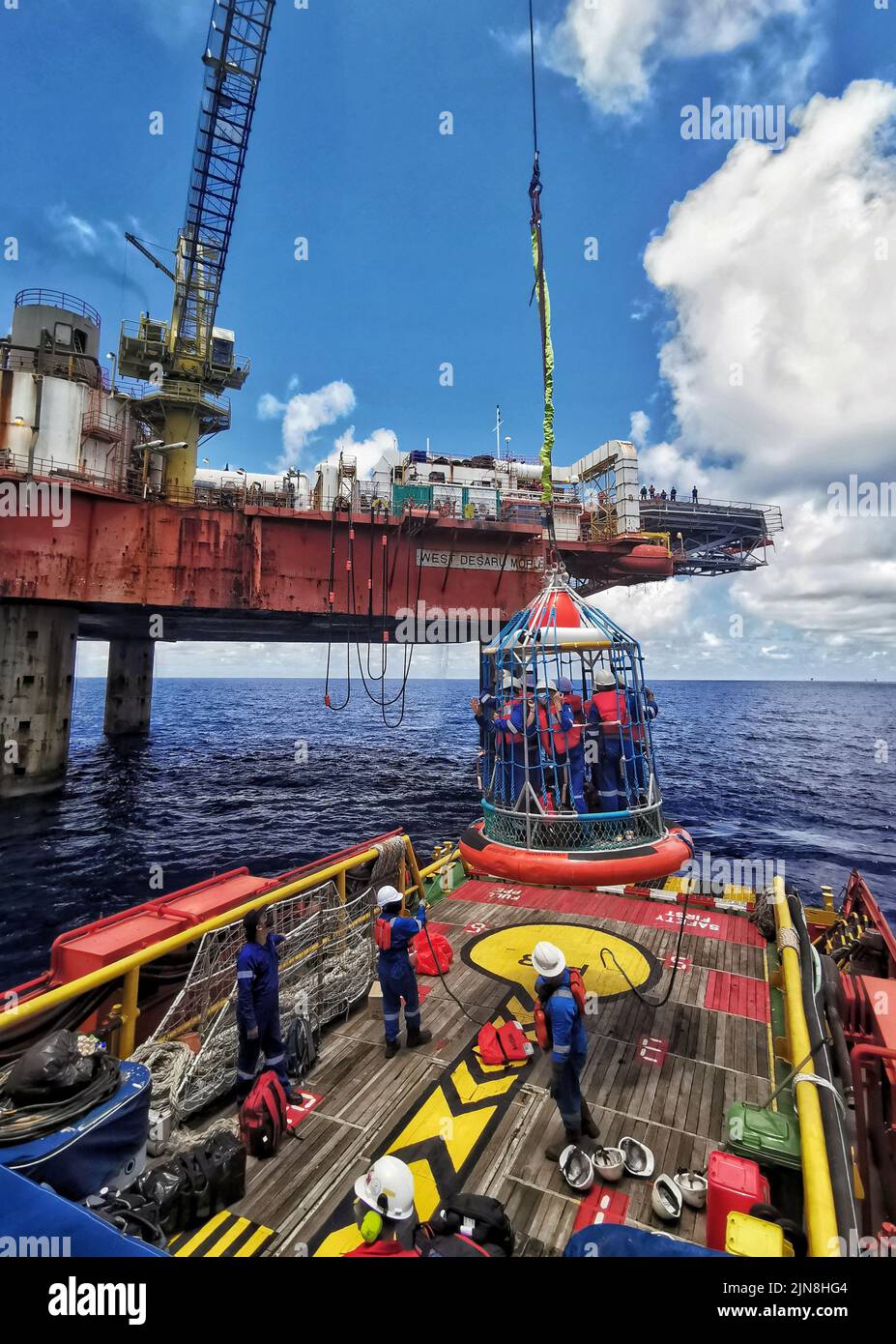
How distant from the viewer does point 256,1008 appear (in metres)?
6.88

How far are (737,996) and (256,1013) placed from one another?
284 inches

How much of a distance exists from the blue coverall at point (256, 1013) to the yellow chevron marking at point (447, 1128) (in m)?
1.64

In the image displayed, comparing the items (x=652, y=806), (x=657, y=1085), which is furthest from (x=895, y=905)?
(x=657, y=1085)

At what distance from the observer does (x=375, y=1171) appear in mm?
4238

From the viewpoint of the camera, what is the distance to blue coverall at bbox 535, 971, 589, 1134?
6.03 meters

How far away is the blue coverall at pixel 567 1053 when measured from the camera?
19.8 feet

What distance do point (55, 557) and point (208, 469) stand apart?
21.6 meters

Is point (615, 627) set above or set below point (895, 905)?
above

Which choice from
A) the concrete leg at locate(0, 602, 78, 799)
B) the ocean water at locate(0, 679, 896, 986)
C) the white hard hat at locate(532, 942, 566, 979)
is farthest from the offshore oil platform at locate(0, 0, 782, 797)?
the white hard hat at locate(532, 942, 566, 979)

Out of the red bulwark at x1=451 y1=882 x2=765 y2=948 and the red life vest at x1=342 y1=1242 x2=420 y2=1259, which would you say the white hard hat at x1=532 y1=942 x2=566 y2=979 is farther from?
the red bulwark at x1=451 y1=882 x2=765 y2=948

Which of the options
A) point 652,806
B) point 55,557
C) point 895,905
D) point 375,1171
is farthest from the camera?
point 55,557

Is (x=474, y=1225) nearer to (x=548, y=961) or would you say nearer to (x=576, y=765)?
(x=548, y=961)
